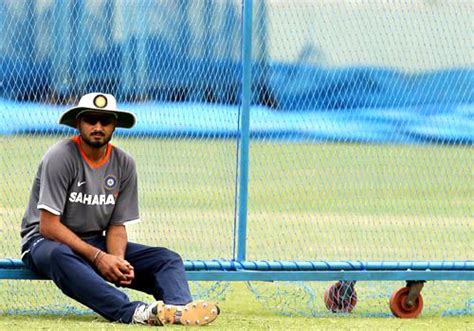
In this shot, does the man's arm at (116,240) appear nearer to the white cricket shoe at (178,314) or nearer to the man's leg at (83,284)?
the man's leg at (83,284)

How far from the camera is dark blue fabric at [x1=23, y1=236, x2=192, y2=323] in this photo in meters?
7.91

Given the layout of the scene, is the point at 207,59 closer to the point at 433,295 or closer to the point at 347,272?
the point at 347,272

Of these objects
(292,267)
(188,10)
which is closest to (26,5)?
(188,10)

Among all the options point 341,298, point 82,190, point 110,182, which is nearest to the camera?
point 82,190

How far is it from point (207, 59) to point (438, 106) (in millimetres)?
1536

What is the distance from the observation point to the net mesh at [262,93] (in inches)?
347

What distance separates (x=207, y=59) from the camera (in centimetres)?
896

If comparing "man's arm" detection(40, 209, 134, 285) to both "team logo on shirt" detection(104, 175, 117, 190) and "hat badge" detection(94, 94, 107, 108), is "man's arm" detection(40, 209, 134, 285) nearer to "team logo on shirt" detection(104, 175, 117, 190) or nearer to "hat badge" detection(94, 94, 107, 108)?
"team logo on shirt" detection(104, 175, 117, 190)

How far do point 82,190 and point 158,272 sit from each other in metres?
0.64

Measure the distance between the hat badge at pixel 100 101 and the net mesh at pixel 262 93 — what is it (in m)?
0.65

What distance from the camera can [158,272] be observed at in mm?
8312

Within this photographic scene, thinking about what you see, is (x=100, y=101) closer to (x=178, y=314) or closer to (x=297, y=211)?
(x=178, y=314)

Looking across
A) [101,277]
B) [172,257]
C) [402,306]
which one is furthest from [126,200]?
[402,306]

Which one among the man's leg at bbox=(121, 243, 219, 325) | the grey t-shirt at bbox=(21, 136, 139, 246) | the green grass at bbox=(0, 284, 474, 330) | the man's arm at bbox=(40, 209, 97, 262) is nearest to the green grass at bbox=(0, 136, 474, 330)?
the green grass at bbox=(0, 284, 474, 330)
